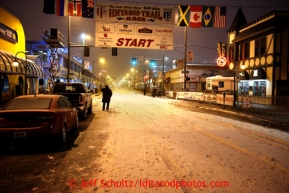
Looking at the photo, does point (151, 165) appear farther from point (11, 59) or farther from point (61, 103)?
point (11, 59)

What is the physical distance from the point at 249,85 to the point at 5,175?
28.0m

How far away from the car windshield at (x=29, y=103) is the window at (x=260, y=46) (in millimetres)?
24735

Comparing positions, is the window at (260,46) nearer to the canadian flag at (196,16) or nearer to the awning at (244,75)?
the awning at (244,75)

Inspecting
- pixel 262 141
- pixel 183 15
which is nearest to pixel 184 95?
pixel 183 15

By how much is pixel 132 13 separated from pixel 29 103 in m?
13.7

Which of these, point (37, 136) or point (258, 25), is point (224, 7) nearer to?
point (258, 25)

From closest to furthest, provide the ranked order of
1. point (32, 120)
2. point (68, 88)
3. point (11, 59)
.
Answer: point (32, 120)
point (68, 88)
point (11, 59)

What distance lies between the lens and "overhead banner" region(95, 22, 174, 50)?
20250 millimetres

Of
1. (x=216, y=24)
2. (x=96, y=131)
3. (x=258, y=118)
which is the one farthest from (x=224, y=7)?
(x=96, y=131)

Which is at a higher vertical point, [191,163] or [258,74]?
[258,74]

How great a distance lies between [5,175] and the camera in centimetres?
506

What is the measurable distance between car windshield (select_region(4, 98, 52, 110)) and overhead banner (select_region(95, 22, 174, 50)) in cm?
1372

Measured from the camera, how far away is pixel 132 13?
19172 mm

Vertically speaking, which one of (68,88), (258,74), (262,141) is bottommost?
(262,141)
